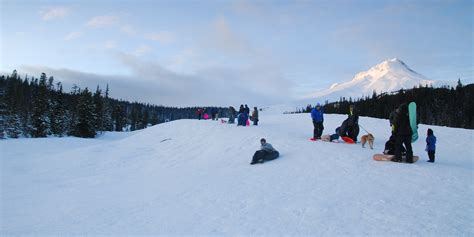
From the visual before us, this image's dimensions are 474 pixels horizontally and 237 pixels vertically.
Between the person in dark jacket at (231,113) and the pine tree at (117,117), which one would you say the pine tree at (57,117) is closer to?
the pine tree at (117,117)

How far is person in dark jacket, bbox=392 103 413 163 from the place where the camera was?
34.1 feet

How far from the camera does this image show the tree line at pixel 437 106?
79688mm

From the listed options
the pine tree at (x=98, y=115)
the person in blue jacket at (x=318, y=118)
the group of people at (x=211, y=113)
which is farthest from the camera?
the pine tree at (x=98, y=115)

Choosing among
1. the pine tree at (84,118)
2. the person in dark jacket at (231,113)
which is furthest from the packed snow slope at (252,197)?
the pine tree at (84,118)

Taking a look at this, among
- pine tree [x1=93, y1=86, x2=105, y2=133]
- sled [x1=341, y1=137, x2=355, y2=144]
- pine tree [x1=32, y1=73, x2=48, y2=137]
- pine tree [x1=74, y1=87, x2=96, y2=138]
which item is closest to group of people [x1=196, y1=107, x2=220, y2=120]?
sled [x1=341, y1=137, x2=355, y2=144]

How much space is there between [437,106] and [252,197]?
3970 inches

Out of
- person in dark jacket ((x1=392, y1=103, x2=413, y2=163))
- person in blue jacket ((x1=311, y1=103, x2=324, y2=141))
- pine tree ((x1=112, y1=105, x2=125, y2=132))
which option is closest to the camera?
person in dark jacket ((x1=392, y1=103, x2=413, y2=163))

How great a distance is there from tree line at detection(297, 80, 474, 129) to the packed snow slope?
227 ft

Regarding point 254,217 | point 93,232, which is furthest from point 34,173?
point 254,217

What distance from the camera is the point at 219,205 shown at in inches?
318

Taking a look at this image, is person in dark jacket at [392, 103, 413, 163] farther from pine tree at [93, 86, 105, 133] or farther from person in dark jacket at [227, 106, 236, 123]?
pine tree at [93, 86, 105, 133]

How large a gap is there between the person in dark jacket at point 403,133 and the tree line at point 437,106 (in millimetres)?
69014

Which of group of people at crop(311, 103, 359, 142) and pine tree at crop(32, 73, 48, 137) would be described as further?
pine tree at crop(32, 73, 48, 137)

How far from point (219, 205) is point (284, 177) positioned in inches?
123
